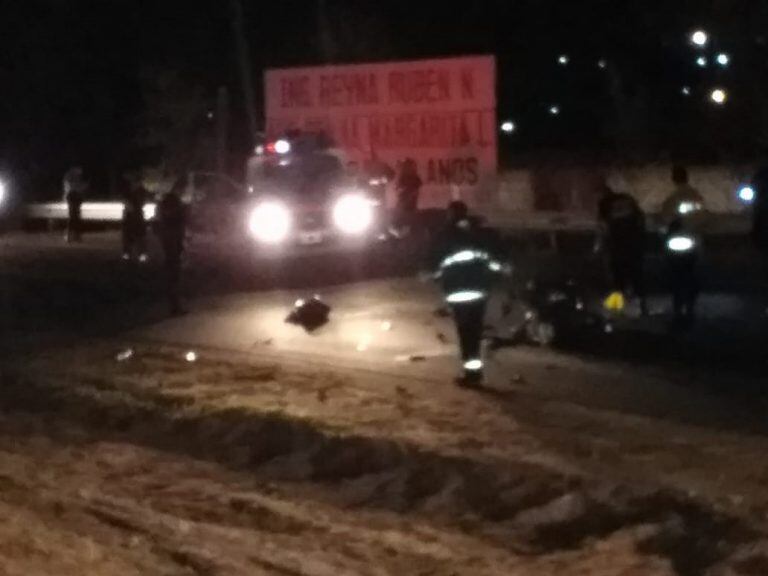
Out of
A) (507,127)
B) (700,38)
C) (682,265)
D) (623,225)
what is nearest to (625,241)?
(623,225)

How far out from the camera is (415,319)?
20.8 m

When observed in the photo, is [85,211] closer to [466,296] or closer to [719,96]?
[719,96]

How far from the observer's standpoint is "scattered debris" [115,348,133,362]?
18.5 meters

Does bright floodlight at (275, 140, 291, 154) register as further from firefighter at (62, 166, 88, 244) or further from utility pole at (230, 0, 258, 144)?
utility pole at (230, 0, 258, 144)

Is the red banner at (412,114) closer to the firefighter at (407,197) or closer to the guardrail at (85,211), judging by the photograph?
the firefighter at (407,197)

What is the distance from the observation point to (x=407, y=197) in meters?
33.4

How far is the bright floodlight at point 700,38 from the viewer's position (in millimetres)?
53350

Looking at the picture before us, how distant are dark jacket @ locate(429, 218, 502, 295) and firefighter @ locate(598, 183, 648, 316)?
4871 mm

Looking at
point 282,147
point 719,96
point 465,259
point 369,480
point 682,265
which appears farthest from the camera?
point 719,96

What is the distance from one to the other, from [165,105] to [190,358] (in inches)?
1341

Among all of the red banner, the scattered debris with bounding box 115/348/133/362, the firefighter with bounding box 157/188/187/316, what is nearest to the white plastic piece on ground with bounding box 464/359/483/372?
the scattered debris with bounding box 115/348/133/362

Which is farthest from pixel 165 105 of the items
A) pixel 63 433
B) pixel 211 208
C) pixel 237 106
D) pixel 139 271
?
pixel 63 433

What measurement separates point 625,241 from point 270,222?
12.8 m

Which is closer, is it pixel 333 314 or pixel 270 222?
Result: pixel 333 314
